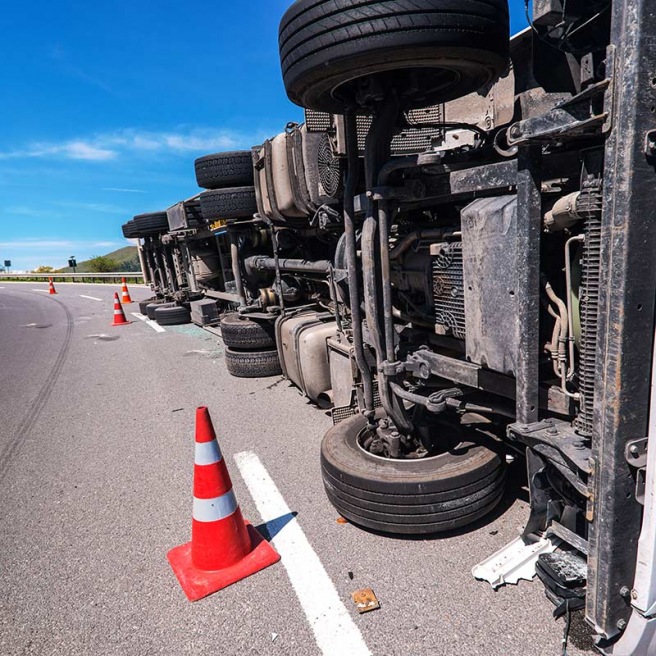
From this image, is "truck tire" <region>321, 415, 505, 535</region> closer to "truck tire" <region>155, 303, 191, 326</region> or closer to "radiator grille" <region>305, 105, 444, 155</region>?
"radiator grille" <region>305, 105, 444, 155</region>

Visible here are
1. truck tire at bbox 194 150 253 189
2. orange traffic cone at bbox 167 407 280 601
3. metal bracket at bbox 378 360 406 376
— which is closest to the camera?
orange traffic cone at bbox 167 407 280 601

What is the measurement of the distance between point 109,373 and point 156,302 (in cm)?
604

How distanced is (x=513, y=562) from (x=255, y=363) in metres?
4.01

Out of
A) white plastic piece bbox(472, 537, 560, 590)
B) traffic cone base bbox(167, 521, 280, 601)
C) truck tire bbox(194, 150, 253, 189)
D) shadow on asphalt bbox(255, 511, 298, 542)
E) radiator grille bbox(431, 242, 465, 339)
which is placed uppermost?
truck tire bbox(194, 150, 253, 189)

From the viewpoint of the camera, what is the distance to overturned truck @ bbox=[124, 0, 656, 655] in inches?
A: 55.3

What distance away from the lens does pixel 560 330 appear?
→ 5.92ft

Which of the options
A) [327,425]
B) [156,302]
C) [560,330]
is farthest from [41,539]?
[156,302]

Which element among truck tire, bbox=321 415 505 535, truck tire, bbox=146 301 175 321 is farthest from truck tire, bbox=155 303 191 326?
truck tire, bbox=321 415 505 535

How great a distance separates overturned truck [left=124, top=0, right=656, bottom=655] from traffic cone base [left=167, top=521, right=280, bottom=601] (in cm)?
47

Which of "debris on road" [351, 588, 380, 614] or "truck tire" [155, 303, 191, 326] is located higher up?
"truck tire" [155, 303, 191, 326]

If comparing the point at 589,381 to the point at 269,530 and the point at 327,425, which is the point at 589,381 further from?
the point at 327,425

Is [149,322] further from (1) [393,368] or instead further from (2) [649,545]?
(2) [649,545]

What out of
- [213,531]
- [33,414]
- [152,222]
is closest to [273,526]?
[213,531]

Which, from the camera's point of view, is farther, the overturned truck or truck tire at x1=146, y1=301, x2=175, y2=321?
truck tire at x1=146, y1=301, x2=175, y2=321
